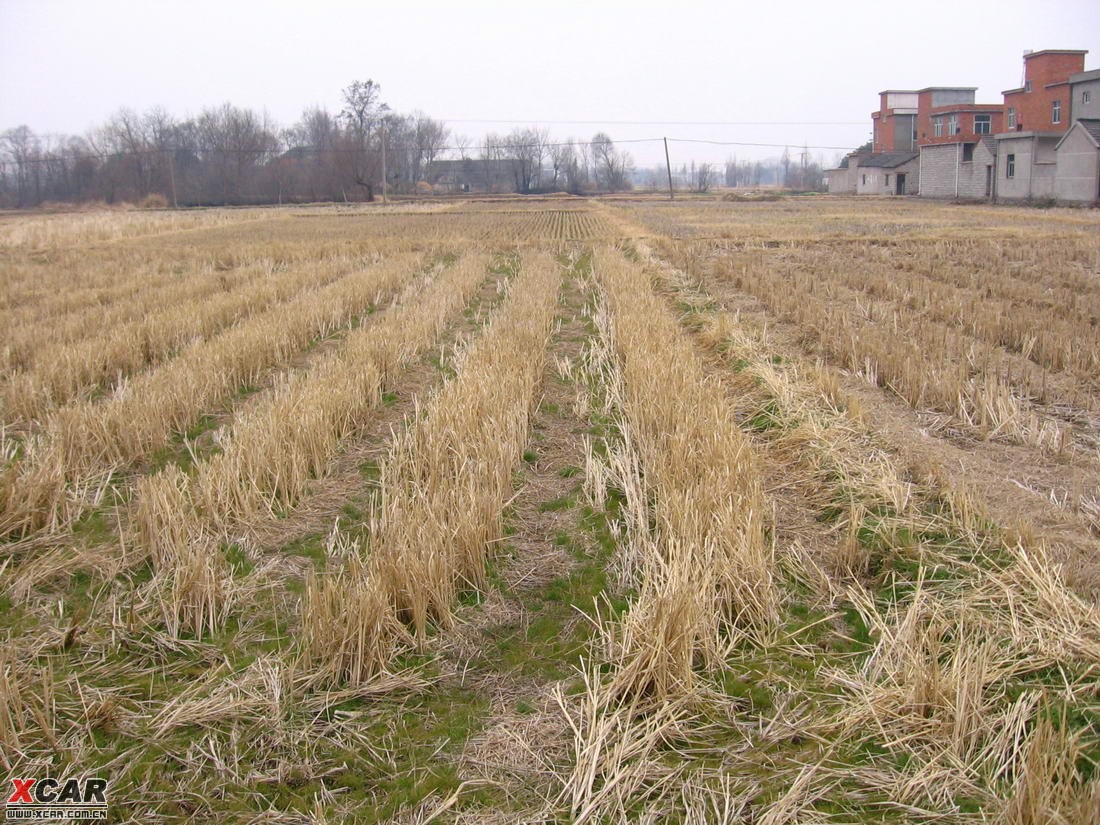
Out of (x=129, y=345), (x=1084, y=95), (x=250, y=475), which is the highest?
(x=1084, y=95)

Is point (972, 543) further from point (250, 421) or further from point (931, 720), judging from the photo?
point (250, 421)

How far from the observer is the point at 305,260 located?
19031 millimetres

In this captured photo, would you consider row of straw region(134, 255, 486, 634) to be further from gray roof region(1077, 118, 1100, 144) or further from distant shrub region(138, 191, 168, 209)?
distant shrub region(138, 191, 168, 209)

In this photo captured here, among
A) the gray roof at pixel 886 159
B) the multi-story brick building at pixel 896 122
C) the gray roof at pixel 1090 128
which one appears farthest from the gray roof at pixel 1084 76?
the multi-story brick building at pixel 896 122

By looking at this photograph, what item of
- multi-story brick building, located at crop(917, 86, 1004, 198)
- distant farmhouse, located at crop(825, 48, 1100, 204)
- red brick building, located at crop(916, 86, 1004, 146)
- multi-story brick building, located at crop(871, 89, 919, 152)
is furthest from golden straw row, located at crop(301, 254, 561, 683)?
multi-story brick building, located at crop(871, 89, 919, 152)

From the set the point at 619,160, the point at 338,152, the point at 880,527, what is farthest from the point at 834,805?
the point at 619,160

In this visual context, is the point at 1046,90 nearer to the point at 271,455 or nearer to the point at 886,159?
the point at 886,159

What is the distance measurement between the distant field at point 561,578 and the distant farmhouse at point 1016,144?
34.0m

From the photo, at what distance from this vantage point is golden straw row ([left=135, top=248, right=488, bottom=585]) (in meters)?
4.43

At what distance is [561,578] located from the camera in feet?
13.5

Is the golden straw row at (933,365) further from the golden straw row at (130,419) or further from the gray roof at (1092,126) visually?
the gray roof at (1092,126)

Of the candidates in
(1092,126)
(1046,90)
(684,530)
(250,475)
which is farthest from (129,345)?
(1046,90)

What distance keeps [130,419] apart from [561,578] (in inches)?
156

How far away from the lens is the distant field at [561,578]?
9.00 ft
